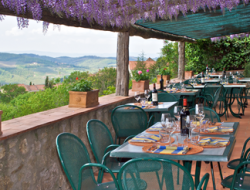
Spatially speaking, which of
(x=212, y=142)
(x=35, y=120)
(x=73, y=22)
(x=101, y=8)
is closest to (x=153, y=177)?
(x=212, y=142)

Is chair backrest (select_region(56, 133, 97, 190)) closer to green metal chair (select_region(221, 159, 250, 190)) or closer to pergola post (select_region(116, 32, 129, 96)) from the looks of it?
green metal chair (select_region(221, 159, 250, 190))

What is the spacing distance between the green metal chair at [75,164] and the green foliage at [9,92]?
2395 millimetres

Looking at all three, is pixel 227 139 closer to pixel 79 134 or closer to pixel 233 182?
pixel 233 182

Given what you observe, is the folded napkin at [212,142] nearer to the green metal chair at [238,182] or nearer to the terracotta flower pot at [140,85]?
the green metal chair at [238,182]

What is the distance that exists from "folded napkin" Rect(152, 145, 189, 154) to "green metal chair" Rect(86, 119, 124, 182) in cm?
58

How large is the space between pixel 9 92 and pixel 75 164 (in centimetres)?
270

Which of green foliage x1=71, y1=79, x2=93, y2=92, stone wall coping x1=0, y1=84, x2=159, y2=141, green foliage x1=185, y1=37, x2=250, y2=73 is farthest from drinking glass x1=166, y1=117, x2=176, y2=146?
green foliage x1=185, y1=37, x2=250, y2=73

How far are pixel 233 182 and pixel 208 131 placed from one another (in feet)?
1.72

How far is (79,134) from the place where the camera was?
3.40m

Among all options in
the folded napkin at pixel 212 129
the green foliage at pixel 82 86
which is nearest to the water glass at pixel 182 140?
the folded napkin at pixel 212 129

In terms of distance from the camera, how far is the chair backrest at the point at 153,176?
1408 mm

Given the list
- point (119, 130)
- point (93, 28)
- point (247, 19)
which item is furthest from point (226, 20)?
point (119, 130)

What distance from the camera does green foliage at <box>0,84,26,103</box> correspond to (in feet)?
13.5

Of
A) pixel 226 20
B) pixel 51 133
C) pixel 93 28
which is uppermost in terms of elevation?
pixel 226 20
